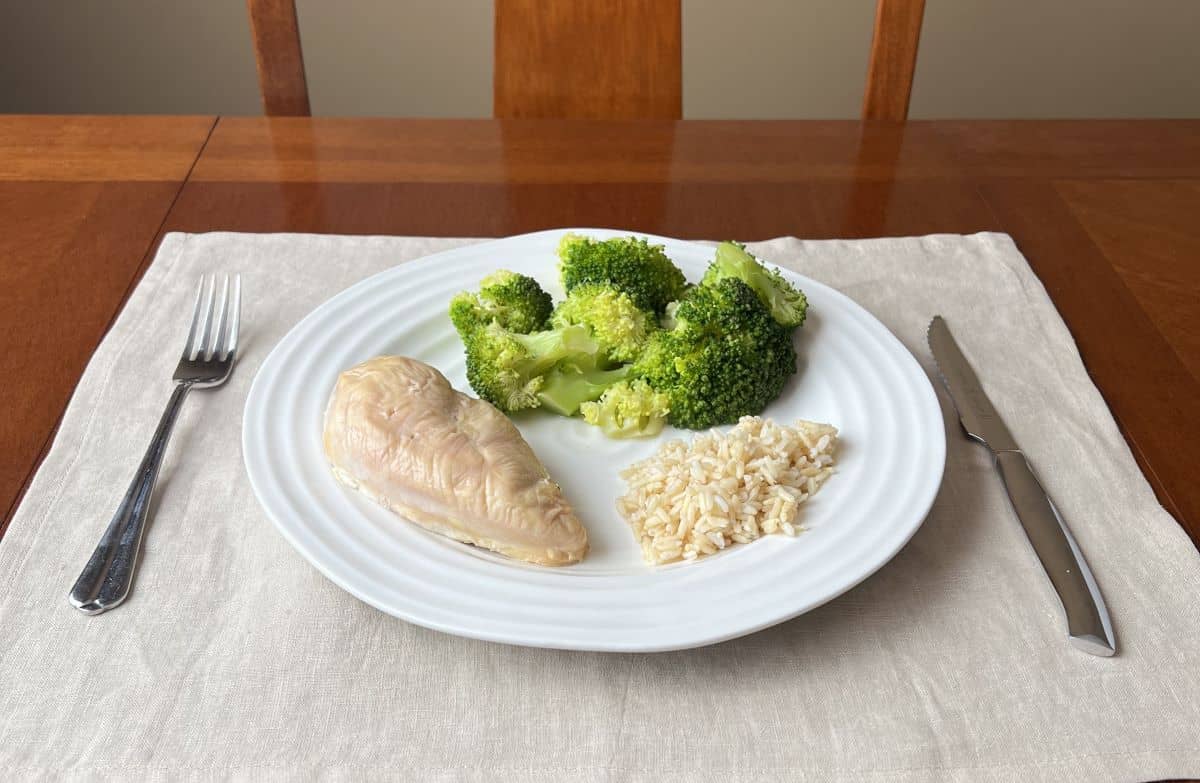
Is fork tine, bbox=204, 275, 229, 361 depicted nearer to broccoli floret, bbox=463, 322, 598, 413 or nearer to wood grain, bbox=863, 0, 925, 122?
broccoli floret, bbox=463, 322, 598, 413

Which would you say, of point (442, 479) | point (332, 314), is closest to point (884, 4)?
point (332, 314)

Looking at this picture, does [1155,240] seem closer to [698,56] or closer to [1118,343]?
[1118,343]

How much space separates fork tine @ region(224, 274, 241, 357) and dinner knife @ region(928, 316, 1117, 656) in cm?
89

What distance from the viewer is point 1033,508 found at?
1.13m

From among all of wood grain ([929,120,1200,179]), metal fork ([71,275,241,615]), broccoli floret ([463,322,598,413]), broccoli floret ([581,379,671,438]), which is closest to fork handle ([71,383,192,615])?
metal fork ([71,275,241,615])

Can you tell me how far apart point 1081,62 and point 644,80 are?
2.53 m

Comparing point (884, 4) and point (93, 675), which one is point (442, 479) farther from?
point (884, 4)

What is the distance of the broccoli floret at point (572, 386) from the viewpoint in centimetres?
125

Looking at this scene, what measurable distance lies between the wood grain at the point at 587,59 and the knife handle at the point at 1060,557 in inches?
44.2

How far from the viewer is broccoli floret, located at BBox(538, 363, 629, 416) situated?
1253 millimetres

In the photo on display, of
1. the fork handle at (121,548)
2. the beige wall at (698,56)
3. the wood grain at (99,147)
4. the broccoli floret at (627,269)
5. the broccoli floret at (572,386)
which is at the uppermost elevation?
the broccoli floret at (627,269)

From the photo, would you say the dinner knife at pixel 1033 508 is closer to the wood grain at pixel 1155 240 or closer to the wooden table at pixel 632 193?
the wooden table at pixel 632 193

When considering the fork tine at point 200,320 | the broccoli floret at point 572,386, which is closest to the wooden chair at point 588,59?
the fork tine at point 200,320

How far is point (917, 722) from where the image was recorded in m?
0.90
